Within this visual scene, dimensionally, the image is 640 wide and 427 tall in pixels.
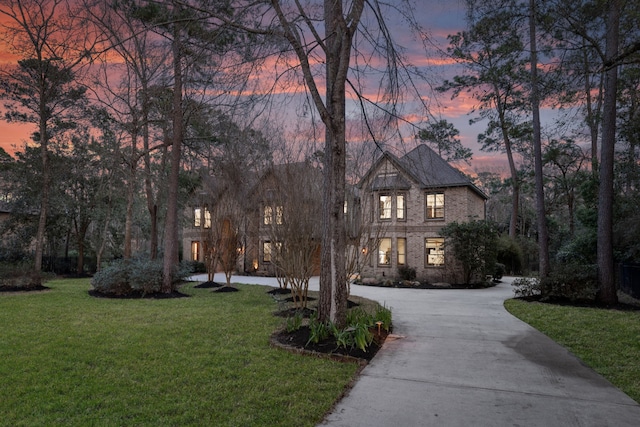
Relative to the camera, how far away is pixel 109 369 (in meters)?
4.95

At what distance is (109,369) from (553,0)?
8.70m

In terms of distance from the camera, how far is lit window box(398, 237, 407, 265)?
2008 centimetres

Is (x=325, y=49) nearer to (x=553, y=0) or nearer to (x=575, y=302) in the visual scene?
(x=553, y=0)

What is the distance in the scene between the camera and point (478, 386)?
4414mm

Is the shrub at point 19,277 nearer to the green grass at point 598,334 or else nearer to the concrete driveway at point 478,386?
the concrete driveway at point 478,386

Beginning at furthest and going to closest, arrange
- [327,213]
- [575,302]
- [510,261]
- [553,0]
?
[510,261]
[575,302]
[327,213]
[553,0]

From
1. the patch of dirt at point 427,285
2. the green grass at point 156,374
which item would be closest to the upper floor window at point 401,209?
the patch of dirt at point 427,285

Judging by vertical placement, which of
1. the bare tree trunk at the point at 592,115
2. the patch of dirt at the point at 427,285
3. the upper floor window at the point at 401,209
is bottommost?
the patch of dirt at the point at 427,285

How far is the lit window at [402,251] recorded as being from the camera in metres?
20.1

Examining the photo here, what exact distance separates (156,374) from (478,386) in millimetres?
3960

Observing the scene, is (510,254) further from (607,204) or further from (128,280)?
(128,280)

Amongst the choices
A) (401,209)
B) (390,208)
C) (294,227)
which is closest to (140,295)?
(294,227)

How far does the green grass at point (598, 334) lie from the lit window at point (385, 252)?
29.9 ft

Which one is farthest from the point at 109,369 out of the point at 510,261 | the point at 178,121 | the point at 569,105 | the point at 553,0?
the point at 510,261
